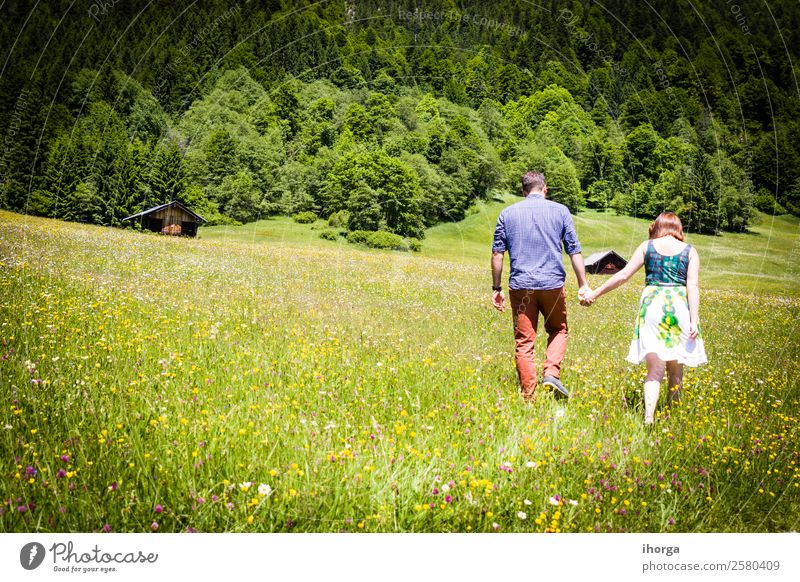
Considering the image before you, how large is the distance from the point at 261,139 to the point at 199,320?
4960mm

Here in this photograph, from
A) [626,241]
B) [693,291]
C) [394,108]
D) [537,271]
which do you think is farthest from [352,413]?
[394,108]

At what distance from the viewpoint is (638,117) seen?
6840 millimetres

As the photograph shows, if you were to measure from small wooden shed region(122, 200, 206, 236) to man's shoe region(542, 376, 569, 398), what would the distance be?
6641 millimetres

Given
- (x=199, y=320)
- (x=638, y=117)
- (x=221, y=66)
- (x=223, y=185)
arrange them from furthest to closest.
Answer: (x=223, y=185), (x=221, y=66), (x=638, y=117), (x=199, y=320)

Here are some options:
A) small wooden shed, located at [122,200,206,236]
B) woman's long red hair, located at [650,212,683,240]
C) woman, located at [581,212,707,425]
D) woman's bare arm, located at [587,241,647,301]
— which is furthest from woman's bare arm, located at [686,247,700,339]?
small wooden shed, located at [122,200,206,236]

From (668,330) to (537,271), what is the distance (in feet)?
4.51

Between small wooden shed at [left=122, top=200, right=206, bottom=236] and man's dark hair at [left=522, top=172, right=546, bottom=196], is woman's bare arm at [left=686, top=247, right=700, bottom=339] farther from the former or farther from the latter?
small wooden shed at [left=122, top=200, right=206, bottom=236]

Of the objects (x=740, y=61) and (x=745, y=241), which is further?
(x=745, y=241)

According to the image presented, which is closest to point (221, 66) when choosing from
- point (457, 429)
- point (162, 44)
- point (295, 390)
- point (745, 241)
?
point (162, 44)

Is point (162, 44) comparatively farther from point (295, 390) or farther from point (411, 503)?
point (411, 503)

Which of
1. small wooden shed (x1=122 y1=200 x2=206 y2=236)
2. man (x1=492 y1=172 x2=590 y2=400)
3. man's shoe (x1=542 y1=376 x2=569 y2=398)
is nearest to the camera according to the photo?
man's shoe (x1=542 y1=376 x2=569 y2=398)

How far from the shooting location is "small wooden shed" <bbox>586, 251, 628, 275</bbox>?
28.2 feet

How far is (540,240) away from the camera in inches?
198

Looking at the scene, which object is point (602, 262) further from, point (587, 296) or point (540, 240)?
point (587, 296)
